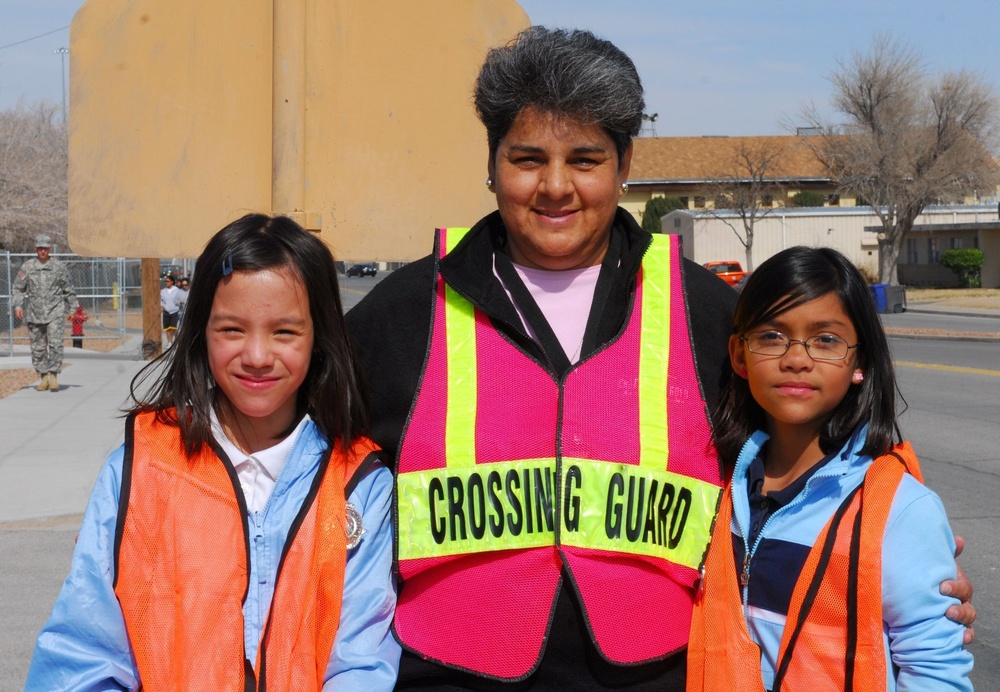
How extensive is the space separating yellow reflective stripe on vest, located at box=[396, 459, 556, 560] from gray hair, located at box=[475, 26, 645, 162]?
0.74m

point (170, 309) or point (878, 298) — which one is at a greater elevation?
point (878, 298)

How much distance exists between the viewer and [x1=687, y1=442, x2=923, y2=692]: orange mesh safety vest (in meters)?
2.18

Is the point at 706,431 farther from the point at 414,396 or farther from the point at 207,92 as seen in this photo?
the point at 207,92

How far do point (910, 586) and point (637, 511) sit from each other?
55 cm

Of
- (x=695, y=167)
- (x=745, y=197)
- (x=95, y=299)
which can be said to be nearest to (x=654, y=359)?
(x=95, y=299)

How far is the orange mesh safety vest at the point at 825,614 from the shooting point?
2.18 metres

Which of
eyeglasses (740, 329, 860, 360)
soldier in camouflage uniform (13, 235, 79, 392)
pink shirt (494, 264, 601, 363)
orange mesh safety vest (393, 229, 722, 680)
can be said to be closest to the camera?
orange mesh safety vest (393, 229, 722, 680)

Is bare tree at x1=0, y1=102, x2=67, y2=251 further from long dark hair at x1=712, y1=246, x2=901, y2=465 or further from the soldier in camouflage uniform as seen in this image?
long dark hair at x1=712, y1=246, x2=901, y2=465

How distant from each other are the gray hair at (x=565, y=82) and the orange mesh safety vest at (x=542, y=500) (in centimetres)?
46

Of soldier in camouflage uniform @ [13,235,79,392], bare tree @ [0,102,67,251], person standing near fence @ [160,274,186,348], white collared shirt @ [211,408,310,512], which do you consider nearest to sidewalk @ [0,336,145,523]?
soldier in camouflage uniform @ [13,235,79,392]

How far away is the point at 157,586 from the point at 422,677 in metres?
0.60

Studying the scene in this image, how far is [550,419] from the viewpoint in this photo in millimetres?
2402

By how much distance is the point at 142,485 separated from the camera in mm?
2203

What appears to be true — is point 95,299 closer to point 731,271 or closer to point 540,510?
point 731,271
